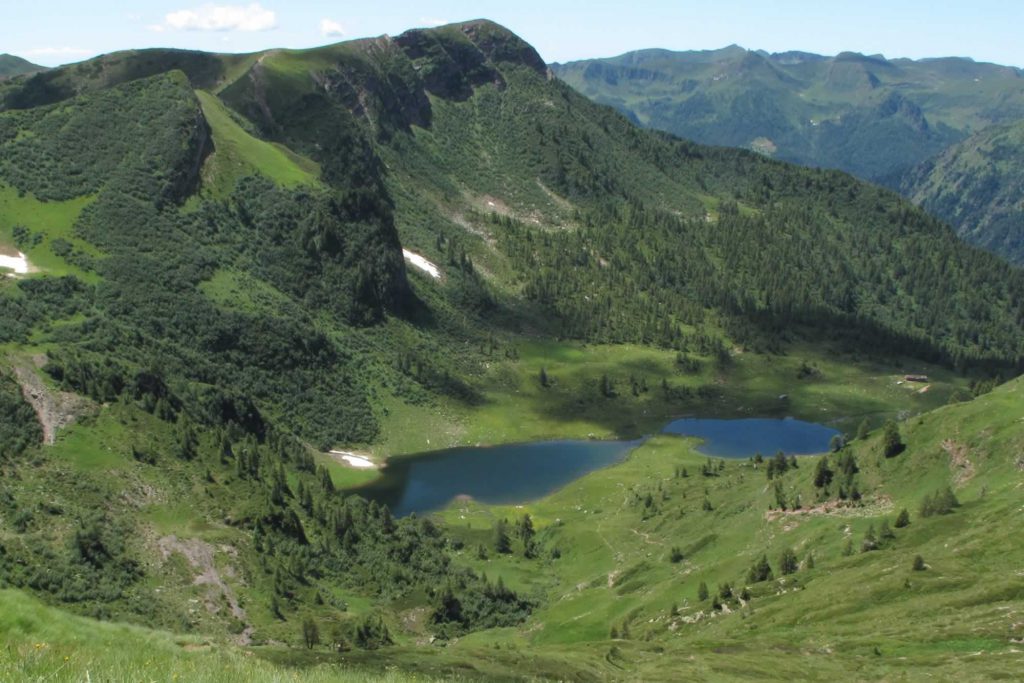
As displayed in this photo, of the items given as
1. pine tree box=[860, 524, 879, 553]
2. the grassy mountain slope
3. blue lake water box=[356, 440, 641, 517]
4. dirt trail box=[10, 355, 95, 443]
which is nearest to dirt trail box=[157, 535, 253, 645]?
dirt trail box=[10, 355, 95, 443]

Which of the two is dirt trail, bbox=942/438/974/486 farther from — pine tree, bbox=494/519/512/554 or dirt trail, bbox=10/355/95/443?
dirt trail, bbox=10/355/95/443

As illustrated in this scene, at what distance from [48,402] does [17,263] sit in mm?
76268

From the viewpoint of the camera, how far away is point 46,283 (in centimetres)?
16588

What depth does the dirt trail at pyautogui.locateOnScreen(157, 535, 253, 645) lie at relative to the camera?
9081cm

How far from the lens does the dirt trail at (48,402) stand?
352 ft

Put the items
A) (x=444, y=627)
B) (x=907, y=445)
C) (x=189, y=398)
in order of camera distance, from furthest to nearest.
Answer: (x=189, y=398)
(x=907, y=445)
(x=444, y=627)

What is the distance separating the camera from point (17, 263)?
569 feet

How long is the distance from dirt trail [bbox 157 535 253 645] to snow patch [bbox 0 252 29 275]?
95.3 metres

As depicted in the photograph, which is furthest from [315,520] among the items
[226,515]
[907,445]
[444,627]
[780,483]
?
[907,445]

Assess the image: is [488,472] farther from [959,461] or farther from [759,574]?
[959,461]

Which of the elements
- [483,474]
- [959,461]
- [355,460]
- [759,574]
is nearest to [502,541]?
[483,474]

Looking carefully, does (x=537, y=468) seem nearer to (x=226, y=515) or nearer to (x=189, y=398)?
(x=189, y=398)

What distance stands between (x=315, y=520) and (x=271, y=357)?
80150mm

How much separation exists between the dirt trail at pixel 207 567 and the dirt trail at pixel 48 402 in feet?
69.8
